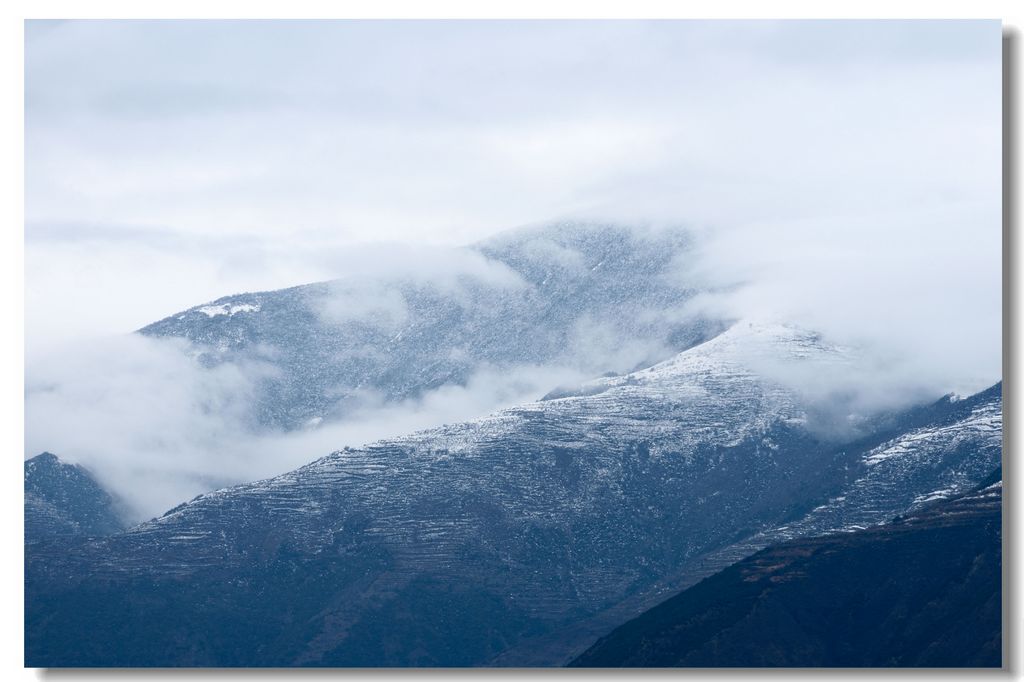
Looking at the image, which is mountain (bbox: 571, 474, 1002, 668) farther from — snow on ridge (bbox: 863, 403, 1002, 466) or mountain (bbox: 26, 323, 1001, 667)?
snow on ridge (bbox: 863, 403, 1002, 466)

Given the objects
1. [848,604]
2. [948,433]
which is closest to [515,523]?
[948,433]

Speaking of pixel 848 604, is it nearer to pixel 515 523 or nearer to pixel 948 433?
pixel 948 433

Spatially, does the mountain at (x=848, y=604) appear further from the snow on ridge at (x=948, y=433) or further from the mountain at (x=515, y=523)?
the snow on ridge at (x=948, y=433)

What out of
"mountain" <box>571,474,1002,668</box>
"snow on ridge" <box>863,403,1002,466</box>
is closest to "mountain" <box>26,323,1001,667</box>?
"snow on ridge" <box>863,403,1002,466</box>

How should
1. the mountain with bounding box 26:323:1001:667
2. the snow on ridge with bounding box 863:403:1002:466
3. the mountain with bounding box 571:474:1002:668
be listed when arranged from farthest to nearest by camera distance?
the snow on ridge with bounding box 863:403:1002:466 → the mountain with bounding box 26:323:1001:667 → the mountain with bounding box 571:474:1002:668

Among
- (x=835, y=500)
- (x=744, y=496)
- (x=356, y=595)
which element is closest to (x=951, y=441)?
(x=835, y=500)
